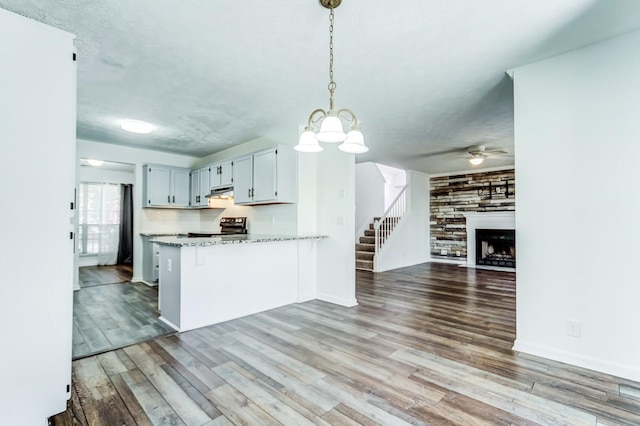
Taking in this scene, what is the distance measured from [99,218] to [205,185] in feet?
14.2

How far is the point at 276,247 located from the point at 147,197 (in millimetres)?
3033

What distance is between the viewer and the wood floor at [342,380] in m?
1.80

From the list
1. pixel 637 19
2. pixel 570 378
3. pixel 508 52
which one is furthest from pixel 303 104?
pixel 570 378

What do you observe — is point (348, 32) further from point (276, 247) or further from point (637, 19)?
point (276, 247)

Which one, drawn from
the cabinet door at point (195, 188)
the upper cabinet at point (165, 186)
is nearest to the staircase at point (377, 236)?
the cabinet door at point (195, 188)

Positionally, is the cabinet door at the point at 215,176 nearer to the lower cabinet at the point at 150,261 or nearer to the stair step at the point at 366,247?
the lower cabinet at the point at 150,261

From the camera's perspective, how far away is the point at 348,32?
2.16 metres

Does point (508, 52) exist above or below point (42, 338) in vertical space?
above

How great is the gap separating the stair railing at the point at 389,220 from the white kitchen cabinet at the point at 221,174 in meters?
3.56

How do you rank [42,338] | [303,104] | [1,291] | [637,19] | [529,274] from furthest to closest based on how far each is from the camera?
[303,104], [529,274], [637,19], [42,338], [1,291]

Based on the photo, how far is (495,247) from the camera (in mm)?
7508

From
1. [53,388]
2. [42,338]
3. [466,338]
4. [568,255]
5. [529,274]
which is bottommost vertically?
[466,338]

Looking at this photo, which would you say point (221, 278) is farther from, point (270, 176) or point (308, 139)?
point (308, 139)

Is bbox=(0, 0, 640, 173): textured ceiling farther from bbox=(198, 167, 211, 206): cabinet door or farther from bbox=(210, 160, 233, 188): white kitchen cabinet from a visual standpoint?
bbox=(198, 167, 211, 206): cabinet door
